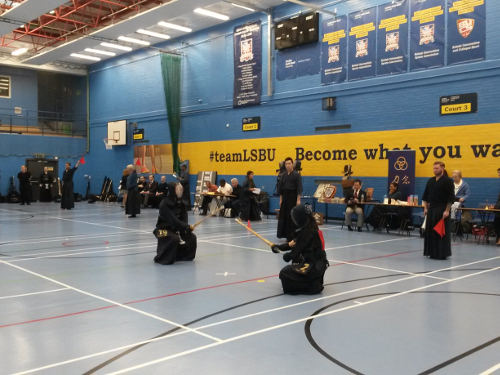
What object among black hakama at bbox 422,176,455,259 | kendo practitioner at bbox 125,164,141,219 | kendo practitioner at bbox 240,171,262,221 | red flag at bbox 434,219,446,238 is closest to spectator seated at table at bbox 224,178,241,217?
kendo practitioner at bbox 240,171,262,221

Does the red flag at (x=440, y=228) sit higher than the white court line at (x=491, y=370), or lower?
higher

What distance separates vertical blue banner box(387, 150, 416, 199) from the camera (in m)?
14.3

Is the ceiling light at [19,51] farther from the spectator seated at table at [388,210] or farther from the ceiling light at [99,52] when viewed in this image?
the spectator seated at table at [388,210]

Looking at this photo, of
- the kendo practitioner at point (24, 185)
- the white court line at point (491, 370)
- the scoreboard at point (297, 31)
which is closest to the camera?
the white court line at point (491, 370)

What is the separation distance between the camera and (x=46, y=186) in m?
26.7

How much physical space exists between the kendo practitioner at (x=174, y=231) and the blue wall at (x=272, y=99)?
8.56m

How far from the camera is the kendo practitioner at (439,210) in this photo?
355 inches

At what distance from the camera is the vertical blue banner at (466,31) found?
13.3 metres

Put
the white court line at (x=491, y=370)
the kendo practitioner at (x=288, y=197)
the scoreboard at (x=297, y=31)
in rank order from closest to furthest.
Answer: the white court line at (x=491, y=370), the kendo practitioner at (x=288, y=197), the scoreboard at (x=297, y=31)

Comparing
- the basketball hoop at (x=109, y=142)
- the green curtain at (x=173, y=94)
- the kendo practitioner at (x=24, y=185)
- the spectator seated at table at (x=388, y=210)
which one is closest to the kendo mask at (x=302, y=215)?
the spectator seated at table at (x=388, y=210)

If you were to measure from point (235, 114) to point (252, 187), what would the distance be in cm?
503

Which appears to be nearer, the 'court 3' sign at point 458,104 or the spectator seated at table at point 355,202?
the 'court 3' sign at point 458,104

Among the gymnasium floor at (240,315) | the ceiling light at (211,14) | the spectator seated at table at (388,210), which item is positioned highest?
the ceiling light at (211,14)

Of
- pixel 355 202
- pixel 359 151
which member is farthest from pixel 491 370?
pixel 359 151
